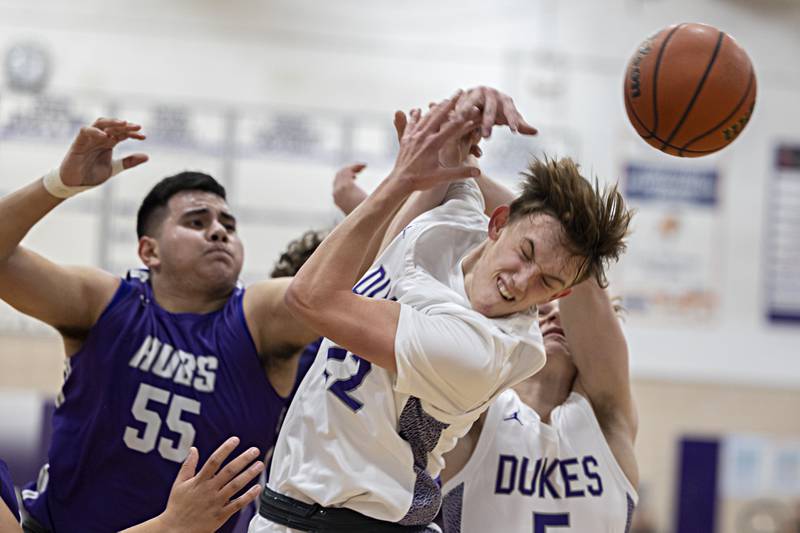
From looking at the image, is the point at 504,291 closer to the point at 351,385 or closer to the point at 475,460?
the point at 351,385

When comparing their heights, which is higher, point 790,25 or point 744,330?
point 790,25

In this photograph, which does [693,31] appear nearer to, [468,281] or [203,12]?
[468,281]

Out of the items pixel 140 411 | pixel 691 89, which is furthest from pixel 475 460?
pixel 691 89

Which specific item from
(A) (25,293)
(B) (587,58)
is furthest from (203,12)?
(A) (25,293)

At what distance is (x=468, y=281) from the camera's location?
2.65 m

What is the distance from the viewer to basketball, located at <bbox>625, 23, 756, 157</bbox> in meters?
3.12

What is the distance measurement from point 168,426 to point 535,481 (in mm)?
1319

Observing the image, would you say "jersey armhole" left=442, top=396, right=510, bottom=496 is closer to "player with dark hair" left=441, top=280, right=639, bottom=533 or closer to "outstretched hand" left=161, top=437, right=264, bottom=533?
"player with dark hair" left=441, top=280, right=639, bottom=533

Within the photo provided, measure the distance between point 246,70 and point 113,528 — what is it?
6.53 meters

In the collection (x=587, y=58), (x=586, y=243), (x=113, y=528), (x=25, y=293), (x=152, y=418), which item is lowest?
(x=113, y=528)

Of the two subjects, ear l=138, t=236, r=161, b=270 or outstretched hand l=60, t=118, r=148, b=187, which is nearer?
outstretched hand l=60, t=118, r=148, b=187

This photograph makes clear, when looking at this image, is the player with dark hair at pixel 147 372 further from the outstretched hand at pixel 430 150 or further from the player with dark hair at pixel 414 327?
the outstretched hand at pixel 430 150

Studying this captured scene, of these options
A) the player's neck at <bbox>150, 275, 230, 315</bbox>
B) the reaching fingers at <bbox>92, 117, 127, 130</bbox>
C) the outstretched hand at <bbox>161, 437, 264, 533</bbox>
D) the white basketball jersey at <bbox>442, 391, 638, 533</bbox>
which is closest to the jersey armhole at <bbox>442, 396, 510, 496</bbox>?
the white basketball jersey at <bbox>442, 391, 638, 533</bbox>

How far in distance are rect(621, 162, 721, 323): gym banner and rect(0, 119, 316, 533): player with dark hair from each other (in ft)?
22.0
